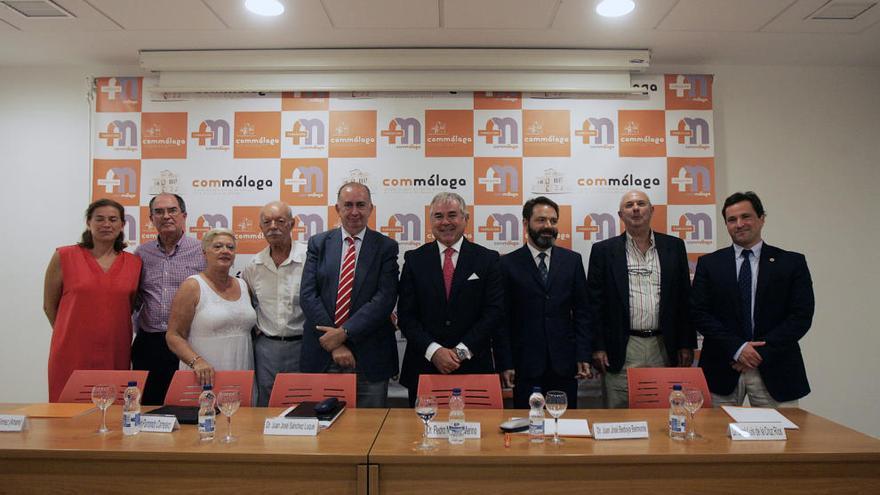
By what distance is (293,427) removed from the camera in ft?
6.52

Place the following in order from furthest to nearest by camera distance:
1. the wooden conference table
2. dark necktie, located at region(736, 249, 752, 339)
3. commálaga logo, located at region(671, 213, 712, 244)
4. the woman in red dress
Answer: commálaga logo, located at region(671, 213, 712, 244) < the woman in red dress < dark necktie, located at region(736, 249, 752, 339) < the wooden conference table

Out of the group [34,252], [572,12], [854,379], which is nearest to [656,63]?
[572,12]

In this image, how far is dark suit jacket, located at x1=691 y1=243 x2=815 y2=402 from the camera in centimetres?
282

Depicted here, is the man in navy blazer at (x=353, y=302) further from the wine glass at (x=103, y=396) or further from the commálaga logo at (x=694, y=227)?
the commálaga logo at (x=694, y=227)

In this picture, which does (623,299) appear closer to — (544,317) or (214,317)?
(544,317)

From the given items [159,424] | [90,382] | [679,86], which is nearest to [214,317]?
[90,382]

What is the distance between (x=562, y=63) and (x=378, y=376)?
2490 millimetres

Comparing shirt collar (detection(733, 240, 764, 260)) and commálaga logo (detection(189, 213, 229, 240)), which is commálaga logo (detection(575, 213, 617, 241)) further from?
commálaga logo (detection(189, 213, 229, 240))

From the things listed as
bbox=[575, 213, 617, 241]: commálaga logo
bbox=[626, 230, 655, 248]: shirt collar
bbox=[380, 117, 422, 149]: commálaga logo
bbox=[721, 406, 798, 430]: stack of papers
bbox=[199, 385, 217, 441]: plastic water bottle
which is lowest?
bbox=[721, 406, 798, 430]: stack of papers

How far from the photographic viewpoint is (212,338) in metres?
2.89

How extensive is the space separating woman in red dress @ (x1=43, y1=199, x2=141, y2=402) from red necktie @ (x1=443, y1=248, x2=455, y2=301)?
6.04 ft

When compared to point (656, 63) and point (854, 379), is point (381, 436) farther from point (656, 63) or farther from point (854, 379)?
point (854, 379)

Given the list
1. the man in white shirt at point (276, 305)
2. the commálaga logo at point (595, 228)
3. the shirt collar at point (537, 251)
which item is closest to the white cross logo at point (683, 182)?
the commálaga logo at point (595, 228)

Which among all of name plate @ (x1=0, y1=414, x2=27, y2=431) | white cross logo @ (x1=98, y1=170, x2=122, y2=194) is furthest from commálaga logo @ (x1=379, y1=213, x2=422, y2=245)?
name plate @ (x1=0, y1=414, x2=27, y2=431)
